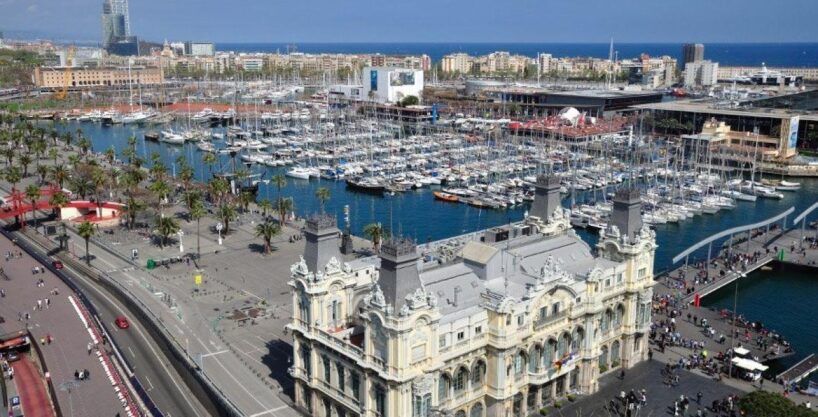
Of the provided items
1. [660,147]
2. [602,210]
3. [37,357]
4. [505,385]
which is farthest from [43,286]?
[660,147]

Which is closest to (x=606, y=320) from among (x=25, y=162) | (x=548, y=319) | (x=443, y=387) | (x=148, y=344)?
(x=548, y=319)

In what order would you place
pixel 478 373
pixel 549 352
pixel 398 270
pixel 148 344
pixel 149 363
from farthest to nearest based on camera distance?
1. pixel 148 344
2. pixel 149 363
3. pixel 549 352
4. pixel 478 373
5. pixel 398 270

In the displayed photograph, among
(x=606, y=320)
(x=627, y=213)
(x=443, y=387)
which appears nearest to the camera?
(x=443, y=387)

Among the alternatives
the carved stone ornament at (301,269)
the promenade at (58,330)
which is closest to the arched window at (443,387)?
the carved stone ornament at (301,269)

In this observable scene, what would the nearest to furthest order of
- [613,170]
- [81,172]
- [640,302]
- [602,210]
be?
1. [640,302]
2. [602,210]
3. [81,172]
4. [613,170]

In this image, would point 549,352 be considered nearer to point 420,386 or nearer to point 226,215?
point 420,386

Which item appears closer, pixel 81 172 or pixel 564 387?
pixel 564 387

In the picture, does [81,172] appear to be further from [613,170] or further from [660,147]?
[660,147]
